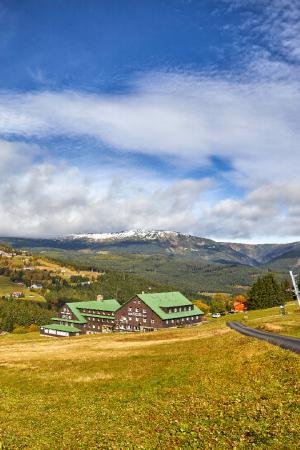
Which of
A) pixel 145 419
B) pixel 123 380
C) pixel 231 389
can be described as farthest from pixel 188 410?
pixel 123 380

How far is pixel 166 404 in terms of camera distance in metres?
23.8

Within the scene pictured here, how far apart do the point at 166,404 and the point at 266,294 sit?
417 feet

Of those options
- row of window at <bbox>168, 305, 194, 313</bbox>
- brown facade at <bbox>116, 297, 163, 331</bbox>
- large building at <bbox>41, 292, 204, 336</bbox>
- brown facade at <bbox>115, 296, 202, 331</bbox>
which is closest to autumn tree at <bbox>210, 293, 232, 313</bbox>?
large building at <bbox>41, 292, 204, 336</bbox>

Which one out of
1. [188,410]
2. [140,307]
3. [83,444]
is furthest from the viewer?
[140,307]

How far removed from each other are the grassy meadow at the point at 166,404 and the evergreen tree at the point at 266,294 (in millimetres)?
108862

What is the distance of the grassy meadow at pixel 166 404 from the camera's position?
17500 mm

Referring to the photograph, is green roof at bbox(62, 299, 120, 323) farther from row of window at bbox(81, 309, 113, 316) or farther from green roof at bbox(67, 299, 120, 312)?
row of window at bbox(81, 309, 113, 316)

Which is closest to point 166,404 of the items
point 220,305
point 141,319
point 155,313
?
point 155,313

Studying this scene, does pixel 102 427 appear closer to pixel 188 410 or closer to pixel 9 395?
pixel 188 410

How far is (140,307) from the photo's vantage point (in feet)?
474

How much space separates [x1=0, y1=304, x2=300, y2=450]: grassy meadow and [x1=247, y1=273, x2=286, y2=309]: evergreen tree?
357ft

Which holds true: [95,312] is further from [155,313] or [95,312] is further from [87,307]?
[155,313]

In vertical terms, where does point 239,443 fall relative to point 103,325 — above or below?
above

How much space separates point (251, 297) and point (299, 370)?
12698 cm
